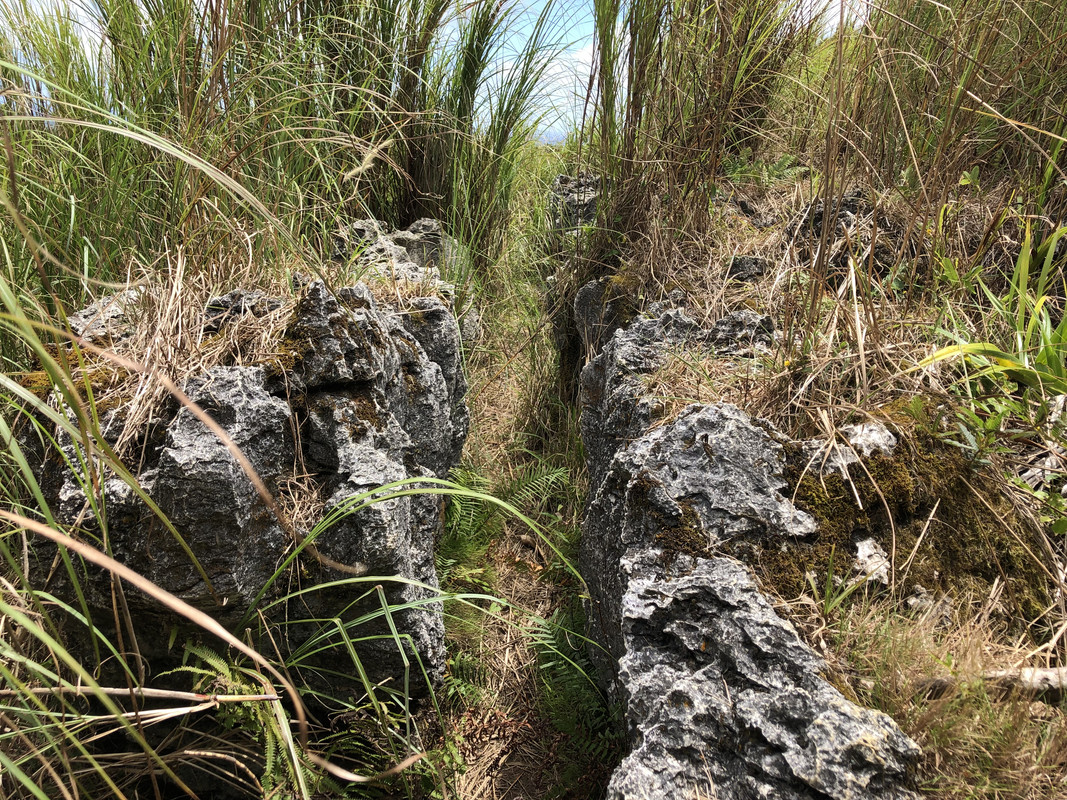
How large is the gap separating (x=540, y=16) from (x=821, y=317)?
2.72 meters

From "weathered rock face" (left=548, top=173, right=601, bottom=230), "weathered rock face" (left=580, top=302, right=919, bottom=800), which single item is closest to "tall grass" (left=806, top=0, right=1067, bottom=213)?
"weathered rock face" (left=548, top=173, right=601, bottom=230)

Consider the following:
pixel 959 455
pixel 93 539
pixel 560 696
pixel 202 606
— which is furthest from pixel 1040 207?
pixel 93 539

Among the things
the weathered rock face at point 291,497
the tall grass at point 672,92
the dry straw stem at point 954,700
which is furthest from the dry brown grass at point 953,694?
the tall grass at point 672,92

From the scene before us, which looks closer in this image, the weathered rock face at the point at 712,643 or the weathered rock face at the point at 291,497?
the weathered rock face at the point at 712,643

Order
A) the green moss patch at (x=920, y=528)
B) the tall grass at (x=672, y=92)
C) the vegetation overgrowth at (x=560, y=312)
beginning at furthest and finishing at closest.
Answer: the tall grass at (x=672, y=92), the green moss patch at (x=920, y=528), the vegetation overgrowth at (x=560, y=312)

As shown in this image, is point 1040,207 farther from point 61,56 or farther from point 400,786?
point 61,56

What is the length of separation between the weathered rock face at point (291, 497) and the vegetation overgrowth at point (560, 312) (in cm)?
7

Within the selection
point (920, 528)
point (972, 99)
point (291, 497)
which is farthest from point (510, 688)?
point (972, 99)

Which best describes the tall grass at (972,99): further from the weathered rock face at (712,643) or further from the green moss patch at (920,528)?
the weathered rock face at (712,643)

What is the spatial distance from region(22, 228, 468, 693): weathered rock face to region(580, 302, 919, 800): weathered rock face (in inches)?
21.4

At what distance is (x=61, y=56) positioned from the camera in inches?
116

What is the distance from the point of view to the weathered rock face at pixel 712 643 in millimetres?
1179

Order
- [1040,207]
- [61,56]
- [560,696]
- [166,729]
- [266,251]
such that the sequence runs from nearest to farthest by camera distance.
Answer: [166,729] < [560,696] < [1040,207] < [266,251] < [61,56]

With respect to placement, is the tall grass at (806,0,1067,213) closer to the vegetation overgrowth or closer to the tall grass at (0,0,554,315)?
the vegetation overgrowth
